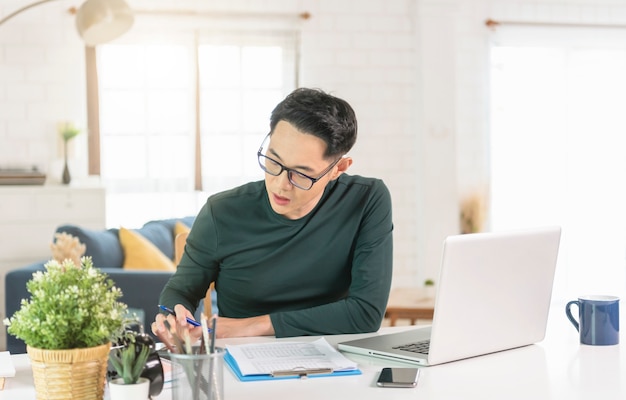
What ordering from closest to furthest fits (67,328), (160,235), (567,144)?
1. (67,328)
2. (160,235)
3. (567,144)

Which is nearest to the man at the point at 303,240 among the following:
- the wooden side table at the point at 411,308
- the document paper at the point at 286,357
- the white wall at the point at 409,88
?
the document paper at the point at 286,357

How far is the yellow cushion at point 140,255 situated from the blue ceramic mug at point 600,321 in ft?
9.45

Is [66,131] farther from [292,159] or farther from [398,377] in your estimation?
[398,377]

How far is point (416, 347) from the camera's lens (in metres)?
1.94

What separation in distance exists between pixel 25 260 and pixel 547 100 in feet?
12.6

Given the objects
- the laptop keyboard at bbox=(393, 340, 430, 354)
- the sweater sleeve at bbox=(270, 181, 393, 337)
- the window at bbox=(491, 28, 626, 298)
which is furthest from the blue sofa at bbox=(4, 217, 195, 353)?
the window at bbox=(491, 28, 626, 298)

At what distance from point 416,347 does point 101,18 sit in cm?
342

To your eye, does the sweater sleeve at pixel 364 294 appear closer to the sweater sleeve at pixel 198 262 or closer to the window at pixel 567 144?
the sweater sleeve at pixel 198 262

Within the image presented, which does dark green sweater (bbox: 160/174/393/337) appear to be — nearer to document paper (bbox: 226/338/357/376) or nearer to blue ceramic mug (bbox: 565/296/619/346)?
document paper (bbox: 226/338/357/376)

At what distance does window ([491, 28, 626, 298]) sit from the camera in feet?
20.7

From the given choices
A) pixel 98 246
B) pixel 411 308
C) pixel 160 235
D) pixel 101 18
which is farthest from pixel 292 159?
pixel 160 235

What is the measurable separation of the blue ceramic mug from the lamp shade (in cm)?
347

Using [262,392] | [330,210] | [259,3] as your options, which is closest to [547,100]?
[259,3]

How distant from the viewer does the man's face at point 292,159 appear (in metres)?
2.17
